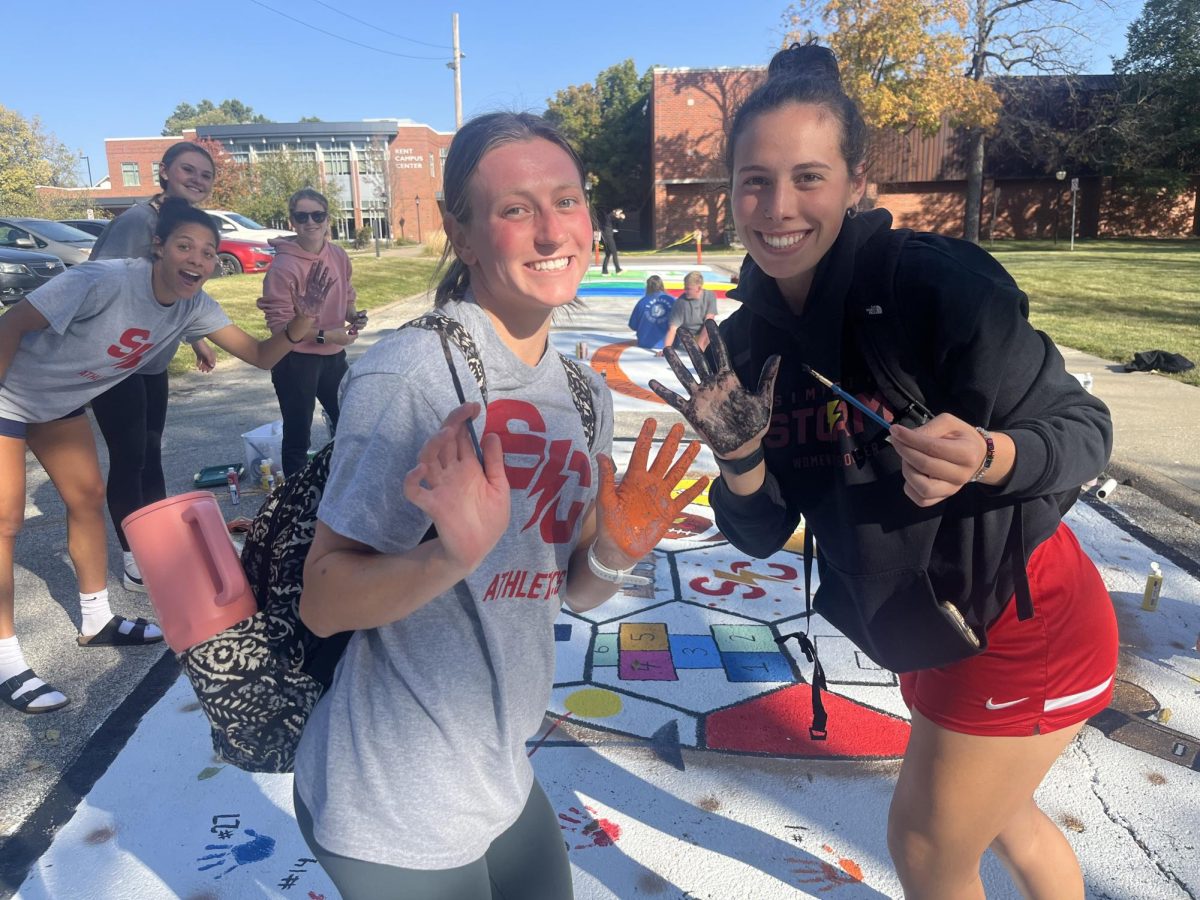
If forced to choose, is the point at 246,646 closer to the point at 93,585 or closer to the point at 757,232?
the point at 757,232

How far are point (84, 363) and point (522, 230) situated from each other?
2.50 m

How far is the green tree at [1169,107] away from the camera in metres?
33.6

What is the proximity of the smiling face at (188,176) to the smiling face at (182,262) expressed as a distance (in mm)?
1436

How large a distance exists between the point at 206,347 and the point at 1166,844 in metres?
4.67

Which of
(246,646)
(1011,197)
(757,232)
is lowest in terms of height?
(246,646)

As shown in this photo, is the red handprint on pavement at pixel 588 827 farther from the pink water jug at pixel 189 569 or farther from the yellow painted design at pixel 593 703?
the pink water jug at pixel 189 569

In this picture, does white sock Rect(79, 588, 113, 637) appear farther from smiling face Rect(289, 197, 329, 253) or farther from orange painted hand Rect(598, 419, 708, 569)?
orange painted hand Rect(598, 419, 708, 569)

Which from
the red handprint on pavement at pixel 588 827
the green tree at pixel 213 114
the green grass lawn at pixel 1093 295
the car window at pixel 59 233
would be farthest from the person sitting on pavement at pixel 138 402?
the green tree at pixel 213 114

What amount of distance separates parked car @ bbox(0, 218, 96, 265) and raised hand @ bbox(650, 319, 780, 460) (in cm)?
1805

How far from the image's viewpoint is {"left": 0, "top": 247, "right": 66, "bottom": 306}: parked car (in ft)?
48.7

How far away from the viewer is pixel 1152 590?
3.50 metres

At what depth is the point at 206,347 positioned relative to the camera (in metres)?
4.62

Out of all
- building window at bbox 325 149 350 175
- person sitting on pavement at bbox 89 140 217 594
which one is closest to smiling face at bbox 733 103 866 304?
person sitting on pavement at bbox 89 140 217 594

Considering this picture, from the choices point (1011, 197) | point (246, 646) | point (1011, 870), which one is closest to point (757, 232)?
point (246, 646)
